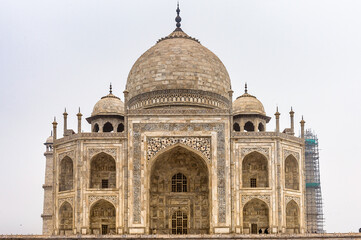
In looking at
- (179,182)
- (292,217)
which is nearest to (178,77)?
(179,182)

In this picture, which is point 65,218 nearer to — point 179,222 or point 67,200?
point 67,200

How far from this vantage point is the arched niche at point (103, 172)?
27.6 metres

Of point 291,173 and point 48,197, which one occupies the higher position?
point 291,173

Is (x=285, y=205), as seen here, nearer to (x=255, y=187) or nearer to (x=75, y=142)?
(x=255, y=187)

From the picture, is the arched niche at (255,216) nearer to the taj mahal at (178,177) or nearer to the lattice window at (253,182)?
the taj mahal at (178,177)

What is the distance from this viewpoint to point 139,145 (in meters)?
27.0

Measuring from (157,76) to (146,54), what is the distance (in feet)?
6.99

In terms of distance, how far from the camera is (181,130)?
27.2m

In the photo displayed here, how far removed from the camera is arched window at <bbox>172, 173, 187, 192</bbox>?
28.4 metres

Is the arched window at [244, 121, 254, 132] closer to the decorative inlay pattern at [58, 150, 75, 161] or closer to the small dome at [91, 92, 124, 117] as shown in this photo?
the small dome at [91, 92, 124, 117]

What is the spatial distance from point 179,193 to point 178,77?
6278 mm

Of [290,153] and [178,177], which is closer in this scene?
[290,153]

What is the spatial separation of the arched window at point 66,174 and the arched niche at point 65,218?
2.90 ft

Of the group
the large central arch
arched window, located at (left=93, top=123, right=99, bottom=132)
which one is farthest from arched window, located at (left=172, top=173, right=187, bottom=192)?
arched window, located at (left=93, top=123, right=99, bottom=132)
